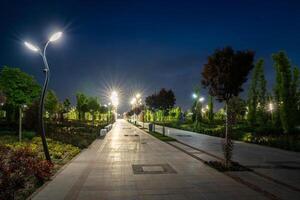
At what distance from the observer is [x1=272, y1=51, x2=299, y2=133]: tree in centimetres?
2728

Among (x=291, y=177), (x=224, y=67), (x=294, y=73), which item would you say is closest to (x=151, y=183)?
(x=291, y=177)

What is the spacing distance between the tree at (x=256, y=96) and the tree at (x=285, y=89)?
1136 centimetres

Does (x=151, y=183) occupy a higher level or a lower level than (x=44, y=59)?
lower

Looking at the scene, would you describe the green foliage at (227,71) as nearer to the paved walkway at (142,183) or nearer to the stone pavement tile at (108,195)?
the paved walkway at (142,183)

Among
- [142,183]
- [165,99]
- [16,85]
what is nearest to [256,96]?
[165,99]

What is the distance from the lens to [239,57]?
13.9 meters

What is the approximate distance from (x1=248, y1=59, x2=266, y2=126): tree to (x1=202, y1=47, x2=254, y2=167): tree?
2684 centimetres

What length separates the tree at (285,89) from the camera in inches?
1074

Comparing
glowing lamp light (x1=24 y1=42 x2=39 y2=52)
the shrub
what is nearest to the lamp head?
glowing lamp light (x1=24 y1=42 x2=39 y2=52)

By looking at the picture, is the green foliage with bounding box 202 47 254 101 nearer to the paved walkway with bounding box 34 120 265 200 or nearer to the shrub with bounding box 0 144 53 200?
the paved walkway with bounding box 34 120 265 200

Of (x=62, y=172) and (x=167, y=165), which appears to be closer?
(x=62, y=172)

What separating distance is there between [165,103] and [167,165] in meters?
30.4

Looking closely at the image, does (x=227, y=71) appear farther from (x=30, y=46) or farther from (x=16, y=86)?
(x=16, y=86)

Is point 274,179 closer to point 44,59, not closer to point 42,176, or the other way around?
point 42,176
